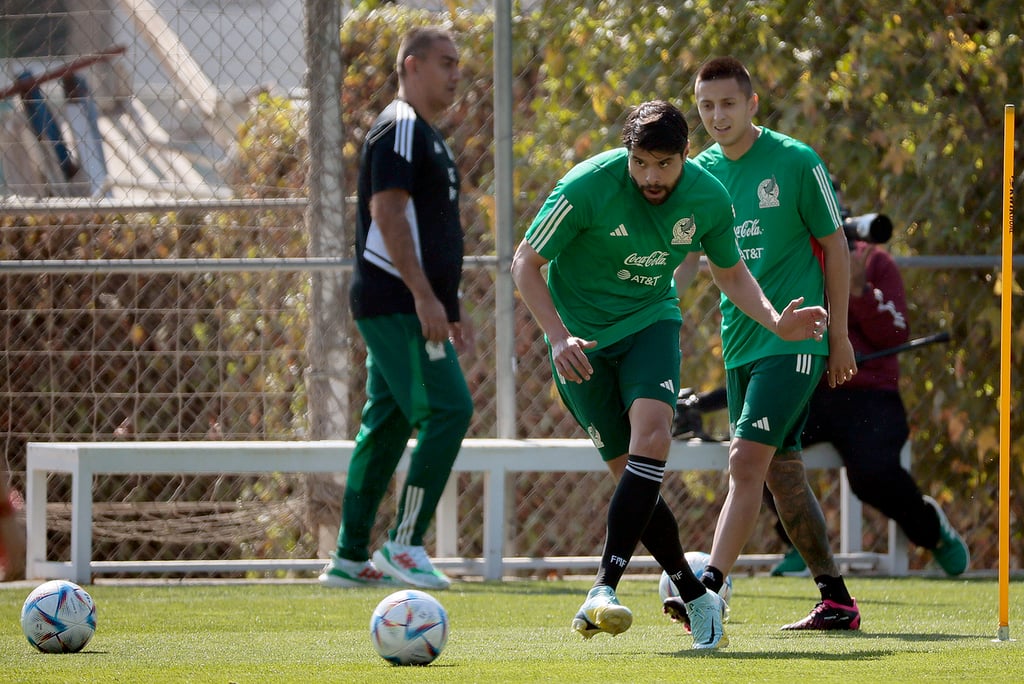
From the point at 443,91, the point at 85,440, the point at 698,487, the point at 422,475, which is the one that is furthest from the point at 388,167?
the point at 698,487

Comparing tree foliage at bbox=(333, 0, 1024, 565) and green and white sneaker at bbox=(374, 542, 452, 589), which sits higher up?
tree foliage at bbox=(333, 0, 1024, 565)

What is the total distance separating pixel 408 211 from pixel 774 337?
7.06ft

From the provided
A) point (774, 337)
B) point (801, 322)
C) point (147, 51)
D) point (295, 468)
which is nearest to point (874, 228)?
point (774, 337)

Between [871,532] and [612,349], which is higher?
[612,349]

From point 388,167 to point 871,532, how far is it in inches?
164

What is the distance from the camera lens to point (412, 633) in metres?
4.47

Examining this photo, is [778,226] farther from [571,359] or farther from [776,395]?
[571,359]

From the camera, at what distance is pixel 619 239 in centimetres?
512

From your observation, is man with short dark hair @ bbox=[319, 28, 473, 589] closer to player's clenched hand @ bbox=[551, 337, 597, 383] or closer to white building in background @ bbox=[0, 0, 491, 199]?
white building in background @ bbox=[0, 0, 491, 199]

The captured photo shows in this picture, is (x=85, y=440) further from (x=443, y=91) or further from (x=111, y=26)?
(x=443, y=91)

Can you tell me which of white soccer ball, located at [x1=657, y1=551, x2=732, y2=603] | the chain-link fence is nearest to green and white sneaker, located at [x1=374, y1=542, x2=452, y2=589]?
the chain-link fence

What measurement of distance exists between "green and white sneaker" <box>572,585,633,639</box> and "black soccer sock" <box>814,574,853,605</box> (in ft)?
4.10

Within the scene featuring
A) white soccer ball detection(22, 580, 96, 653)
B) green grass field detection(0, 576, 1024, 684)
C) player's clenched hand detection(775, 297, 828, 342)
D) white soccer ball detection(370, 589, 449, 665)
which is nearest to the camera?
green grass field detection(0, 576, 1024, 684)

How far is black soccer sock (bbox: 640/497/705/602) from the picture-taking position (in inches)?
198
